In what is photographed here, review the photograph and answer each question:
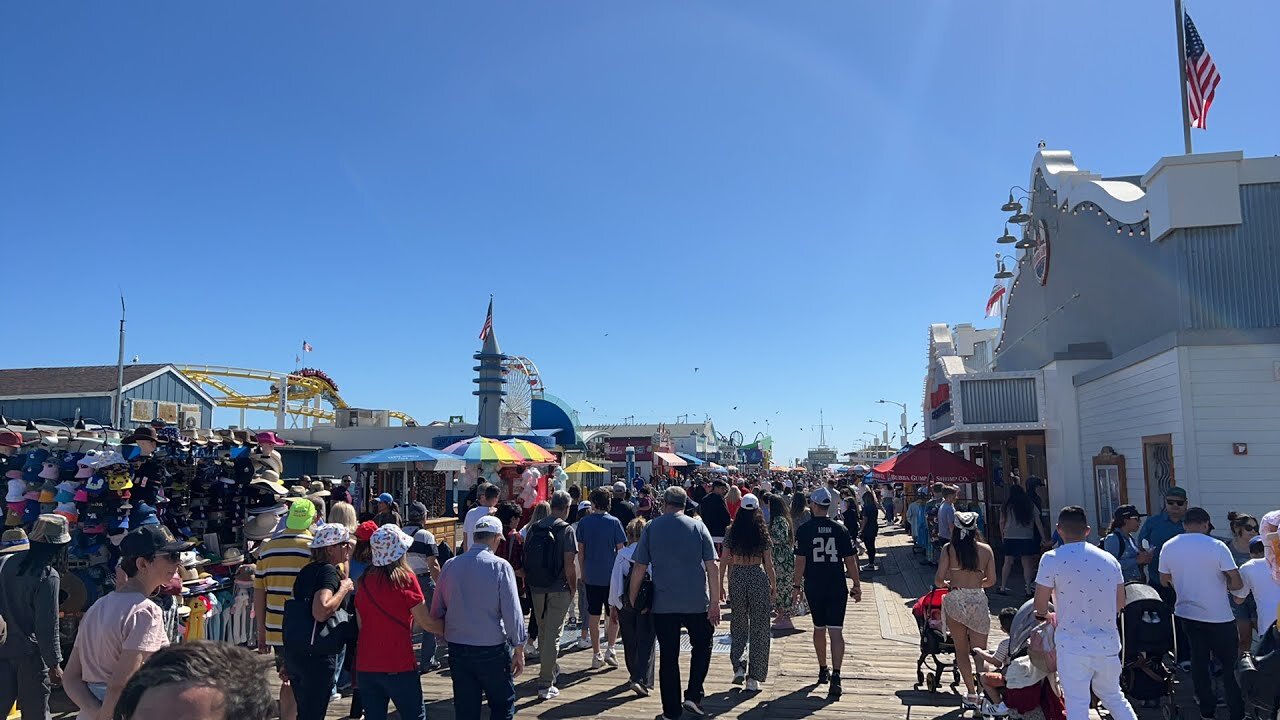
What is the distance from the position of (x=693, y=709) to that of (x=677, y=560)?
1264 mm

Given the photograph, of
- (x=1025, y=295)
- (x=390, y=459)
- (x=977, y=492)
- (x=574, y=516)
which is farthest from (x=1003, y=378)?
(x=390, y=459)

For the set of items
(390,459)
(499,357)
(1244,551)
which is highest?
(499,357)

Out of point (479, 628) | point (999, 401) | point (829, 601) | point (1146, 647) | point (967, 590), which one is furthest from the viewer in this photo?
point (999, 401)

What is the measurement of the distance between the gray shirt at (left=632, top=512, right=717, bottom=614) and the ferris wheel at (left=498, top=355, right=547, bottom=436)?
2213cm

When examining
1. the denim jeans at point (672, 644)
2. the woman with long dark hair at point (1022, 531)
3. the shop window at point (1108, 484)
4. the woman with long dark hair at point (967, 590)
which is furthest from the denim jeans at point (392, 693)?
the shop window at point (1108, 484)

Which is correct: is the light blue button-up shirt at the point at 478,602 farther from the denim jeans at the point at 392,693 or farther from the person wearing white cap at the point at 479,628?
the denim jeans at the point at 392,693

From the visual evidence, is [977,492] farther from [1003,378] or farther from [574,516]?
[574,516]

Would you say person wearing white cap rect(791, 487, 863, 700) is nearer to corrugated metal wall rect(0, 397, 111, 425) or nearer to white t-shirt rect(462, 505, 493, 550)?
white t-shirt rect(462, 505, 493, 550)

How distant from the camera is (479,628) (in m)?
5.16

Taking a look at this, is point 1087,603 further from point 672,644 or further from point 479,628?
point 479,628

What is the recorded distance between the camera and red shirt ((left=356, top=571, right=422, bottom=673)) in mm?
4898

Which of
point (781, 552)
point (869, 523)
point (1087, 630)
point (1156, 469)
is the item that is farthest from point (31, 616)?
point (869, 523)

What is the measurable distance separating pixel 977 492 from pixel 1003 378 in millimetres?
6768

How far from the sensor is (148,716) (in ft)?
5.39
